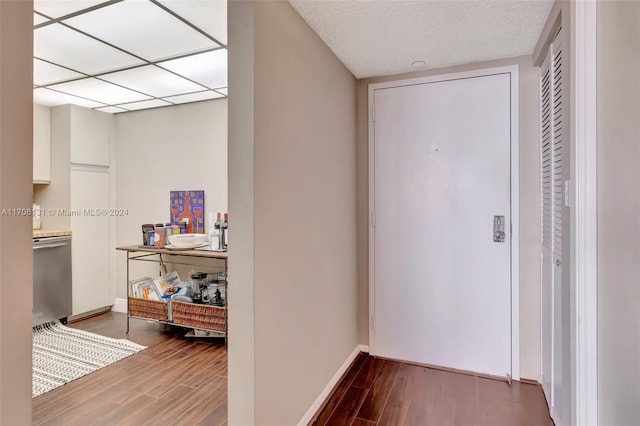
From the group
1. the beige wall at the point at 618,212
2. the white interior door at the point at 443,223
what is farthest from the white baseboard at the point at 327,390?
the beige wall at the point at 618,212

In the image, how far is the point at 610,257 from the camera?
1173mm

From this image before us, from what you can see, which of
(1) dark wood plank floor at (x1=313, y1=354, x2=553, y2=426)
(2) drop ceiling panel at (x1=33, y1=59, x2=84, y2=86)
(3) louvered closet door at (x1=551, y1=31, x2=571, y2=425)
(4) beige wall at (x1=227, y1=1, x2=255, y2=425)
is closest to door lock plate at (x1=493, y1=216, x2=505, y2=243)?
(3) louvered closet door at (x1=551, y1=31, x2=571, y2=425)

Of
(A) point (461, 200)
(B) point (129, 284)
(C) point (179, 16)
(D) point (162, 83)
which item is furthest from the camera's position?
(B) point (129, 284)

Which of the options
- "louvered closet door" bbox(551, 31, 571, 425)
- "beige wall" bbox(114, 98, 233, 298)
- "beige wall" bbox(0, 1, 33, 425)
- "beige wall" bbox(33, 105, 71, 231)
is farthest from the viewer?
"beige wall" bbox(33, 105, 71, 231)

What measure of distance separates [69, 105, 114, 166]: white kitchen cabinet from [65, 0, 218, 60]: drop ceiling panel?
1821 millimetres

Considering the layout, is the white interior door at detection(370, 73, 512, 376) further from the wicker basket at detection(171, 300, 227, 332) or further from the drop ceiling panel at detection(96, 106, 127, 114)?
the drop ceiling panel at detection(96, 106, 127, 114)

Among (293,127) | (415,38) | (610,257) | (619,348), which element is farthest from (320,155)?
(619,348)

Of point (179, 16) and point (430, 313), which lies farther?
point (430, 313)

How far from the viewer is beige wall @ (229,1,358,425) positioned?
1.48 meters

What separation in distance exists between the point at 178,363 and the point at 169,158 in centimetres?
213

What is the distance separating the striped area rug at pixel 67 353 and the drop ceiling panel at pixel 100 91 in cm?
233

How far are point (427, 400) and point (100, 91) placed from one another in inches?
150

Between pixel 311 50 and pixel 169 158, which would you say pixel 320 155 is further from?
pixel 169 158

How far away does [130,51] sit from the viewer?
7.67ft
